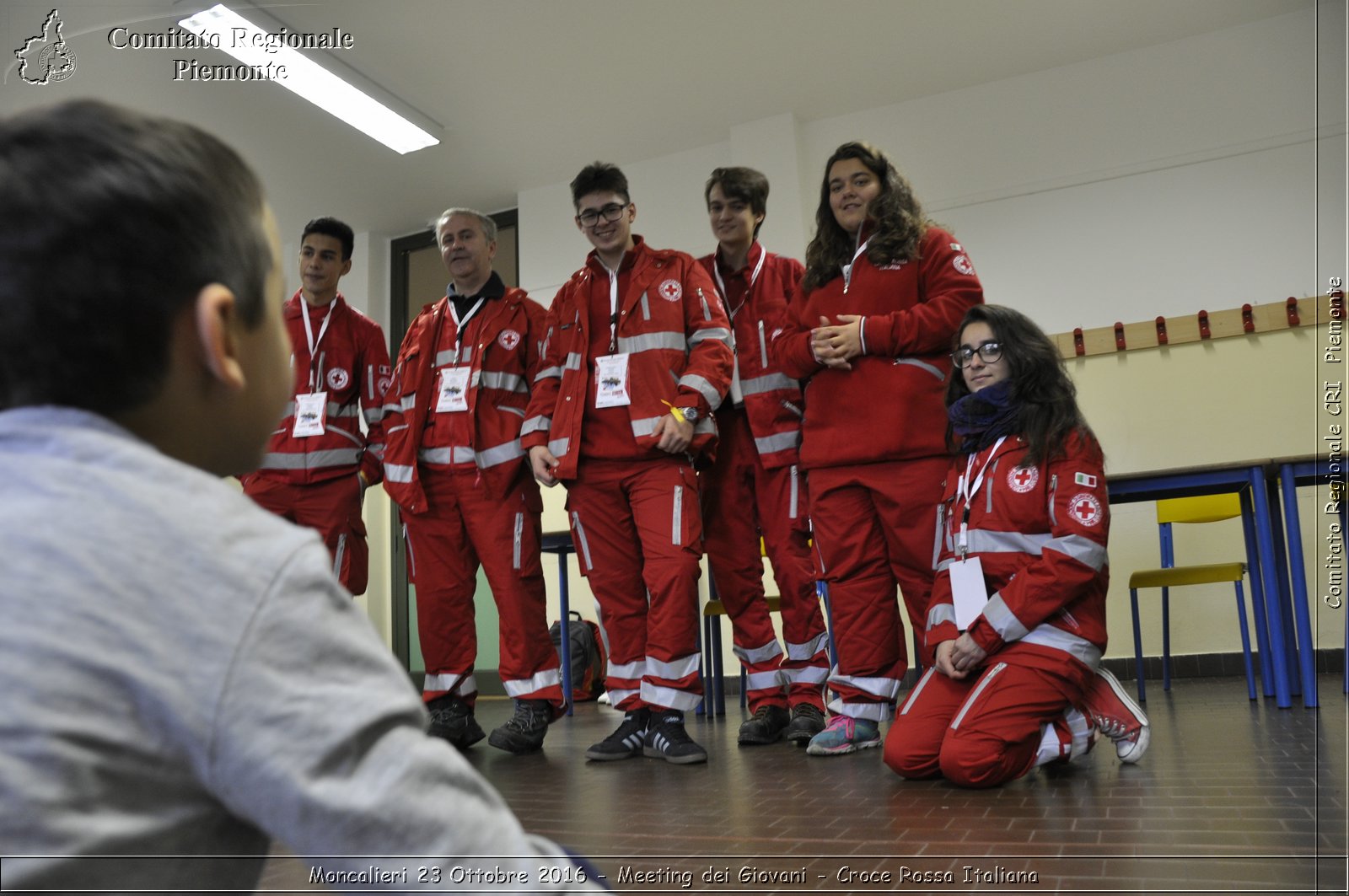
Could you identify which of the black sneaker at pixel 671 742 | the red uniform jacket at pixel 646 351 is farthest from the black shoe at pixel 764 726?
the red uniform jacket at pixel 646 351

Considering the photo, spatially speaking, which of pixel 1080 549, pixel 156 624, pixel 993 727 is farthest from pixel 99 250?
pixel 1080 549

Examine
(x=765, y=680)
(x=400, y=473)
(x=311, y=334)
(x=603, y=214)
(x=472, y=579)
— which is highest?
(x=603, y=214)

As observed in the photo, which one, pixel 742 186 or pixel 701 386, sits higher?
pixel 742 186

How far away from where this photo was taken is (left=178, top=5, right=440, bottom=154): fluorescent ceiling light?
5.01m

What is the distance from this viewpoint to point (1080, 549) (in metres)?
2.35

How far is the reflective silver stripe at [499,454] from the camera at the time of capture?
351cm

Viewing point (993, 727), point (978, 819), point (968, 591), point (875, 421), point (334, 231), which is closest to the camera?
point (978, 819)

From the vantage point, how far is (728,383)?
324 cm

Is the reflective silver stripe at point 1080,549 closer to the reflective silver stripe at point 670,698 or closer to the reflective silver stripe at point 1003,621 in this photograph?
the reflective silver stripe at point 1003,621

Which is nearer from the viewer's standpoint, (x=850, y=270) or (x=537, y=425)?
(x=850, y=270)

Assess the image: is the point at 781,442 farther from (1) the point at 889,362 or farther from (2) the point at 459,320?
(2) the point at 459,320

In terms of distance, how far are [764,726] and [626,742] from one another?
1.59 feet

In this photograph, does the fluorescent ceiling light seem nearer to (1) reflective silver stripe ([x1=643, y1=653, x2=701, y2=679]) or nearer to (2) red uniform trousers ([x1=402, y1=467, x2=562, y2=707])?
(2) red uniform trousers ([x1=402, y1=467, x2=562, y2=707])

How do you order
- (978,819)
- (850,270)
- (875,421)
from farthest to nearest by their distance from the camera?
1. (850,270)
2. (875,421)
3. (978,819)
